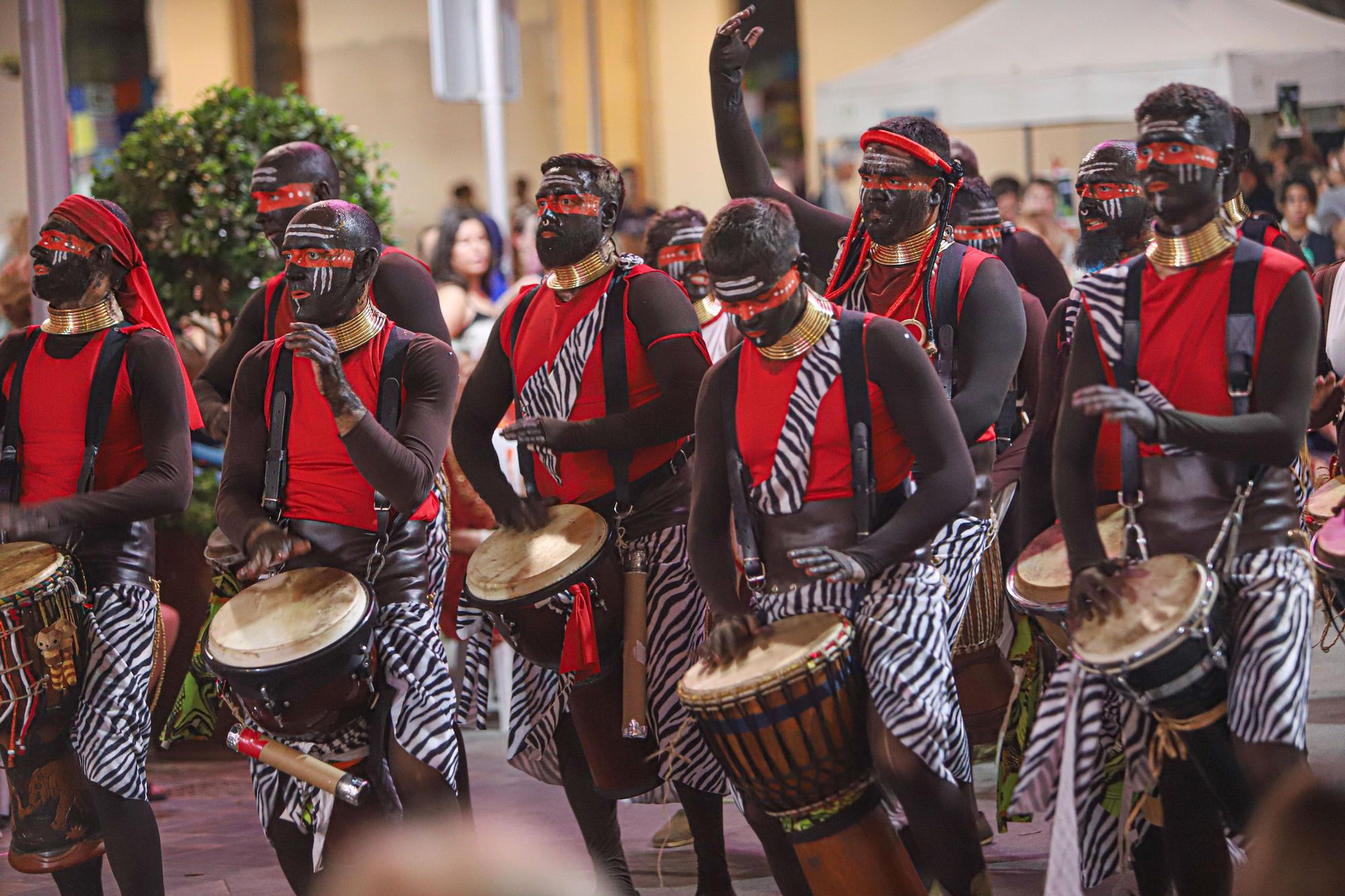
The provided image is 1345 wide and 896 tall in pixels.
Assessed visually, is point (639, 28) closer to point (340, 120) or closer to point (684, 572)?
point (340, 120)

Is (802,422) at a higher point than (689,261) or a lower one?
lower

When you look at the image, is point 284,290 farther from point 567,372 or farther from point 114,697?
point 114,697

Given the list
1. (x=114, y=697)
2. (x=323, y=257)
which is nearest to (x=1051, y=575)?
(x=323, y=257)

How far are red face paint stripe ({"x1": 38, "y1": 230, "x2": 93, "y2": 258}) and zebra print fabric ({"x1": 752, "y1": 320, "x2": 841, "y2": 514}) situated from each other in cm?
242

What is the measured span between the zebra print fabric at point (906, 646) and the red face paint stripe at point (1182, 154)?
45.6 inches

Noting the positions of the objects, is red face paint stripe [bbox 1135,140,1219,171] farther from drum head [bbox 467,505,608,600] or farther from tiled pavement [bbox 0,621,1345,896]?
tiled pavement [bbox 0,621,1345,896]

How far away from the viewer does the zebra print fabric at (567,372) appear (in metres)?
5.39

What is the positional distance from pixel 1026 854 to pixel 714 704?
7.32ft

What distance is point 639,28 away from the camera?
19.5 m

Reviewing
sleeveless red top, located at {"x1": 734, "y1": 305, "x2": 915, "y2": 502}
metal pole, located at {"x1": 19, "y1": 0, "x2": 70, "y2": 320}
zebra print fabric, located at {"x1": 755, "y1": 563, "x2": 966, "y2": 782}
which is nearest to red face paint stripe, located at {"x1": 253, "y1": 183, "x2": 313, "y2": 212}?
metal pole, located at {"x1": 19, "y1": 0, "x2": 70, "y2": 320}

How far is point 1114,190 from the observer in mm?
5773

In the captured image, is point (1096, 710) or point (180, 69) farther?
point (180, 69)

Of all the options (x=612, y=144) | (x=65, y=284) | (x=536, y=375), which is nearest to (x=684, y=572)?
(x=536, y=375)

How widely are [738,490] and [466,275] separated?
20.3 feet
